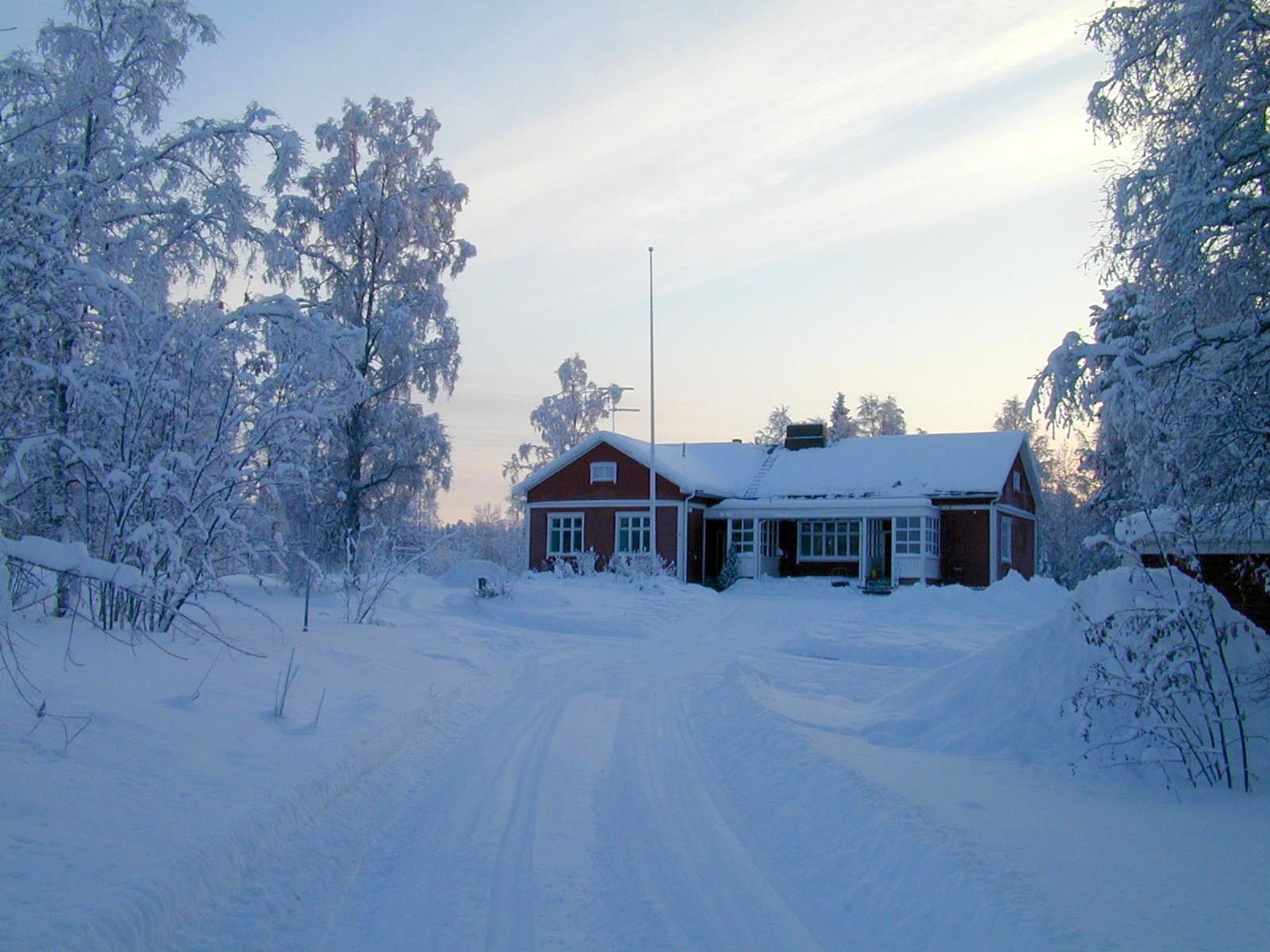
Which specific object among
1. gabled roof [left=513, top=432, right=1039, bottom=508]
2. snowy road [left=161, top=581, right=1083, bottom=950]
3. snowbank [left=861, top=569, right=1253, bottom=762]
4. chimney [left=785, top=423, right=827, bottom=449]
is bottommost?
snowy road [left=161, top=581, right=1083, bottom=950]

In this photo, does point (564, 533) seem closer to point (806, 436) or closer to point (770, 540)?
point (770, 540)

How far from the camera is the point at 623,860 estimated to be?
5.98m

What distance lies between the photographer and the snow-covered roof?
33844mm

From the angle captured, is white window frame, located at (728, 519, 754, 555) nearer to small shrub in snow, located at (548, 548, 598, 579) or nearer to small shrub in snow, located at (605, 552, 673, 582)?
small shrub in snow, located at (605, 552, 673, 582)

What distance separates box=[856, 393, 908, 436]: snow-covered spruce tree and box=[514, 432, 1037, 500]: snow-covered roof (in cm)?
4012

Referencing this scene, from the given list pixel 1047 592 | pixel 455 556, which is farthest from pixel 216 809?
pixel 455 556

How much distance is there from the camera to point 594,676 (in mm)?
14453

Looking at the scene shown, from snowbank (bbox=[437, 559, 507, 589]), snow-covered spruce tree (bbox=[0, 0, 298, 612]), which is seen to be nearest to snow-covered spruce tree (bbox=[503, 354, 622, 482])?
snowbank (bbox=[437, 559, 507, 589])

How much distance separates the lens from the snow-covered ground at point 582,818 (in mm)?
4734

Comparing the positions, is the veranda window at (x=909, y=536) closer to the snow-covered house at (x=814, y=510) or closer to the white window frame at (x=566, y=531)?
the snow-covered house at (x=814, y=510)

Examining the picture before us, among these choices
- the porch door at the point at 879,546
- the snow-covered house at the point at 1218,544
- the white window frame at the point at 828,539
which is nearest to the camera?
the snow-covered house at the point at 1218,544

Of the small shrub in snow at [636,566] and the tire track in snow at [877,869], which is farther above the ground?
the small shrub in snow at [636,566]

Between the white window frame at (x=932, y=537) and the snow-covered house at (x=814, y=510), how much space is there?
75 millimetres

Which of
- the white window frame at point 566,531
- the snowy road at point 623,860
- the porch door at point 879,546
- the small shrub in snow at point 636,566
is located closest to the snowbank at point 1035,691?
the snowy road at point 623,860
